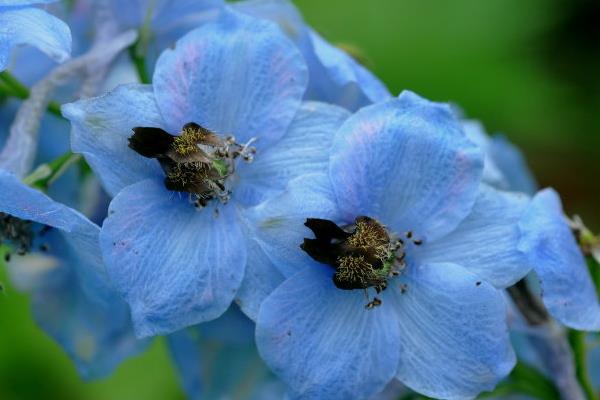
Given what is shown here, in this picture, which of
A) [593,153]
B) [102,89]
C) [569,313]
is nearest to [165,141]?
[102,89]

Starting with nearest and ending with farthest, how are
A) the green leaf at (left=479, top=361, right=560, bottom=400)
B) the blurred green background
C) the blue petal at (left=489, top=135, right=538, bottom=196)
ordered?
the green leaf at (left=479, top=361, right=560, bottom=400) < the blue petal at (left=489, top=135, right=538, bottom=196) < the blurred green background

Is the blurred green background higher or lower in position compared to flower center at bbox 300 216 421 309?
lower

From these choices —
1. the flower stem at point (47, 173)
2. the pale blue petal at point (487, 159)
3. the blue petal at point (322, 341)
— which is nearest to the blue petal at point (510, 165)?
the pale blue petal at point (487, 159)

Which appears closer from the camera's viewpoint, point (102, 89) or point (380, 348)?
point (380, 348)

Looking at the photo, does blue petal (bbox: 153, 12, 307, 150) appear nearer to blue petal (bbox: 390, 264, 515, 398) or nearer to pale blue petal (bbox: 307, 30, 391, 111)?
pale blue petal (bbox: 307, 30, 391, 111)

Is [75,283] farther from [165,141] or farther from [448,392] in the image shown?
[448,392]

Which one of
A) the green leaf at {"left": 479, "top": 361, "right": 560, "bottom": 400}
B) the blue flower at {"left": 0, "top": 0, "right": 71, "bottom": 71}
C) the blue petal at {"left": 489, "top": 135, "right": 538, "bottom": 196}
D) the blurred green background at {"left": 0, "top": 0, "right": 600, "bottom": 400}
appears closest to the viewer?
the blue flower at {"left": 0, "top": 0, "right": 71, "bottom": 71}

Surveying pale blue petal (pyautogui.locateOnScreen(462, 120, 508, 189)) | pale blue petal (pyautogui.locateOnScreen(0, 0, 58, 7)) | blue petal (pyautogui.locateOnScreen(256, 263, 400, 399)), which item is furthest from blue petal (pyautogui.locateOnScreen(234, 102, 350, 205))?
pale blue petal (pyautogui.locateOnScreen(0, 0, 58, 7))
